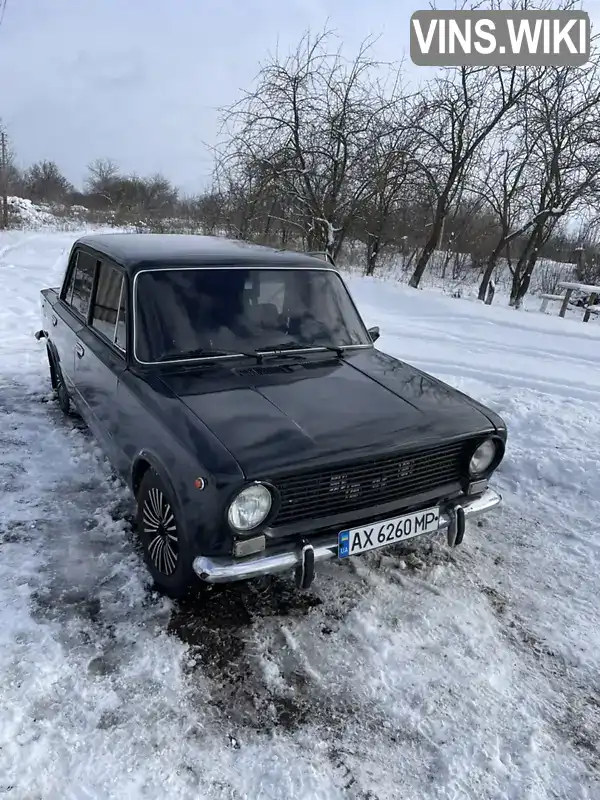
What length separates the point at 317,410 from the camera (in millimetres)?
3168

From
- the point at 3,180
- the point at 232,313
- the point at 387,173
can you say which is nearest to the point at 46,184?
the point at 3,180

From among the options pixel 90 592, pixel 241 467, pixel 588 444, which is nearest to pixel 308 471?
pixel 241 467

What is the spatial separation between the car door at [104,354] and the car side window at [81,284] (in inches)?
7.8

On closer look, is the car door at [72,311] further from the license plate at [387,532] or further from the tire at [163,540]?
the license plate at [387,532]

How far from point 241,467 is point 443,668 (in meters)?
1.40

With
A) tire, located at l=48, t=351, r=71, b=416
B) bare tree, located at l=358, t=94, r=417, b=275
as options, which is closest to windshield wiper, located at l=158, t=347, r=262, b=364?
tire, located at l=48, t=351, r=71, b=416

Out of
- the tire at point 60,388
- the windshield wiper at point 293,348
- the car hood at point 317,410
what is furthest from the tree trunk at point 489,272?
the car hood at point 317,410

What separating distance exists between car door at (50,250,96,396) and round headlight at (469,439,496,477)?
3.16 m

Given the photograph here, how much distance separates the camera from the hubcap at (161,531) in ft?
9.87

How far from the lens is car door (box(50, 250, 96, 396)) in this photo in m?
4.75

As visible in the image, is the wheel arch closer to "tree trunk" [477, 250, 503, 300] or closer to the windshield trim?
the windshield trim

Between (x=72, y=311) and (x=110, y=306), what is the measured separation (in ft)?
4.24

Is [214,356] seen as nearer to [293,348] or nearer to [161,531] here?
[293,348]

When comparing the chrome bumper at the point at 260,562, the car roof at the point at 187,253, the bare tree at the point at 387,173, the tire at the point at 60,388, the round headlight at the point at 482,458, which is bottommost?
the tire at the point at 60,388
